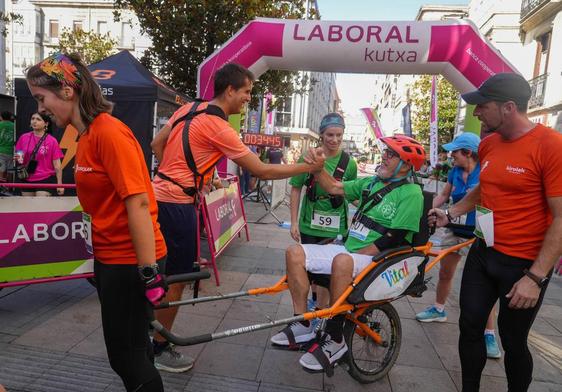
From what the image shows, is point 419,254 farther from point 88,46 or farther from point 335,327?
point 88,46

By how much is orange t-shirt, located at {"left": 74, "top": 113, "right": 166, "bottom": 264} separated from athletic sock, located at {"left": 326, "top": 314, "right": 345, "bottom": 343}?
4.23ft

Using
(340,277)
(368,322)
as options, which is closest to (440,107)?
(368,322)

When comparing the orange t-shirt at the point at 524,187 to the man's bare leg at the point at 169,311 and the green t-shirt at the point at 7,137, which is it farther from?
the green t-shirt at the point at 7,137

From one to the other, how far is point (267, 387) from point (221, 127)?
1761 millimetres

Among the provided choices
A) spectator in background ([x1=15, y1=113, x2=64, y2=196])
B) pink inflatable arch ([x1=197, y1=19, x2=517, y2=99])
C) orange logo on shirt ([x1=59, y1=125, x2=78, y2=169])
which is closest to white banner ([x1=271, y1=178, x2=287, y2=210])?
pink inflatable arch ([x1=197, y1=19, x2=517, y2=99])

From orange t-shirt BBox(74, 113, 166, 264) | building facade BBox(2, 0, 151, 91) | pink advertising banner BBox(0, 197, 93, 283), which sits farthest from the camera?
building facade BBox(2, 0, 151, 91)

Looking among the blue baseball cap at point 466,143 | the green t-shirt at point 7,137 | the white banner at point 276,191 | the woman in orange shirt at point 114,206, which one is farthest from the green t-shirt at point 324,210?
the green t-shirt at point 7,137

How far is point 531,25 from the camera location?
1920cm

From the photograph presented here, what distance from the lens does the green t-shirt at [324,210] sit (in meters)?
3.69

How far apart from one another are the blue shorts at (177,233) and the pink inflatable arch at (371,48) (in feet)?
13.7

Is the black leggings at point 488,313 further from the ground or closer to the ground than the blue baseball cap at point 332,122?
closer to the ground

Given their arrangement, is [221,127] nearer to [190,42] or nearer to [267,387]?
→ [267,387]

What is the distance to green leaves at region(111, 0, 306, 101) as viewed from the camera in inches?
383

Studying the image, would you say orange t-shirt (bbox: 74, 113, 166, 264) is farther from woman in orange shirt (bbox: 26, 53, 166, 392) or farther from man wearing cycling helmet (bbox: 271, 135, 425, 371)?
man wearing cycling helmet (bbox: 271, 135, 425, 371)
